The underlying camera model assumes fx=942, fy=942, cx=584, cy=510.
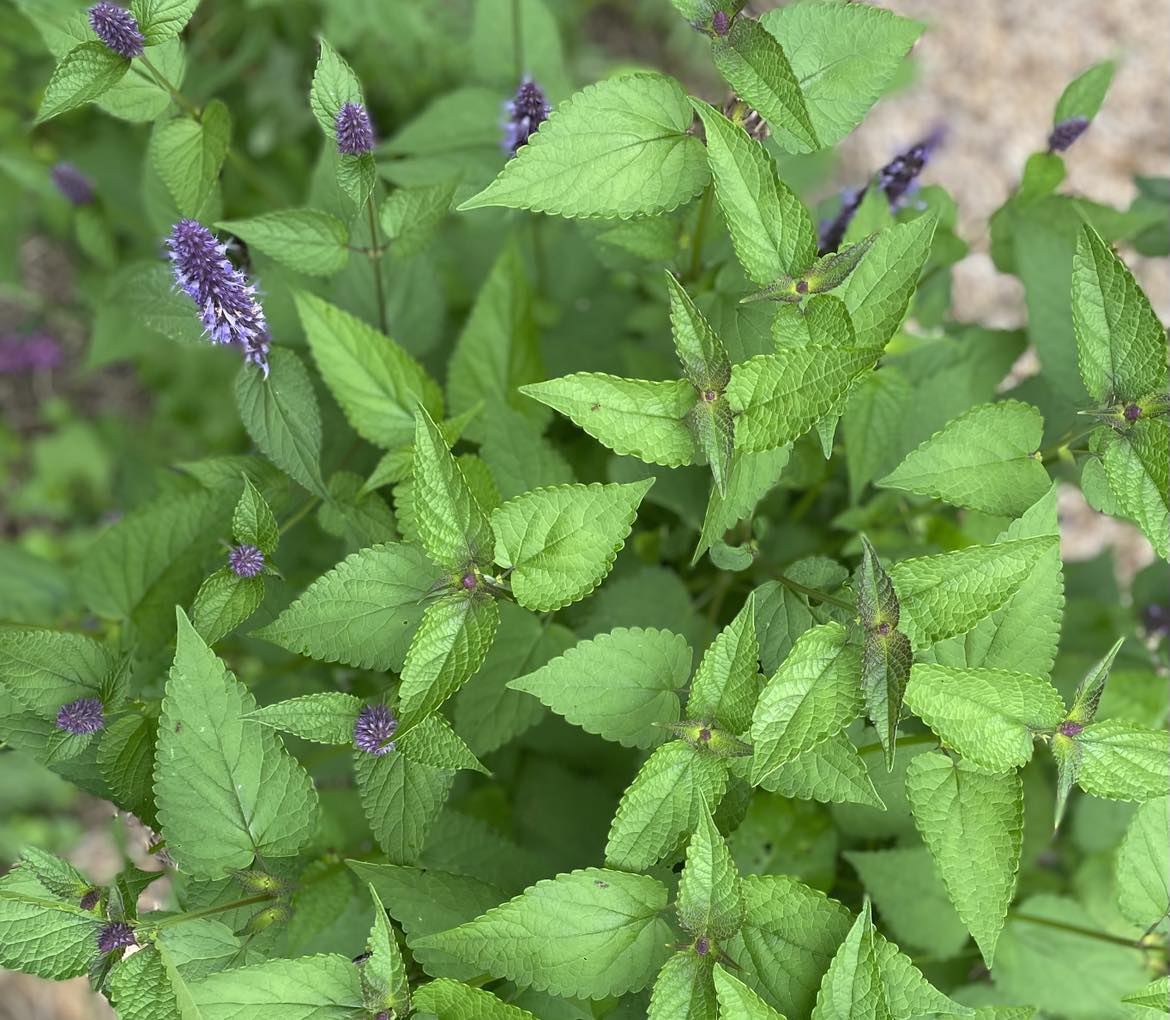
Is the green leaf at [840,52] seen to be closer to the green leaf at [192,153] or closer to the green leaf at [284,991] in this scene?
the green leaf at [192,153]

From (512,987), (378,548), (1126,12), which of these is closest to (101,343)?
(378,548)

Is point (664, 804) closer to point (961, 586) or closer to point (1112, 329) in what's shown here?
point (961, 586)

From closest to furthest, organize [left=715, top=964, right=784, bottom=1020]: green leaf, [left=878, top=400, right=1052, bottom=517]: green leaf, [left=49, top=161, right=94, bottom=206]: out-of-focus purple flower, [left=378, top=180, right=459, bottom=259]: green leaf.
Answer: [left=715, top=964, right=784, bottom=1020]: green leaf, [left=878, top=400, right=1052, bottom=517]: green leaf, [left=378, top=180, right=459, bottom=259]: green leaf, [left=49, top=161, right=94, bottom=206]: out-of-focus purple flower

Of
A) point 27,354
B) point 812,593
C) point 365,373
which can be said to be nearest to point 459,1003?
point 812,593

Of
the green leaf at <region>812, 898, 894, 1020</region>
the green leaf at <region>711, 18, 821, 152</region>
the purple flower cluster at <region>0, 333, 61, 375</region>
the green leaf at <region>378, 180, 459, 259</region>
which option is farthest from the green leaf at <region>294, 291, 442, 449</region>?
the purple flower cluster at <region>0, 333, 61, 375</region>

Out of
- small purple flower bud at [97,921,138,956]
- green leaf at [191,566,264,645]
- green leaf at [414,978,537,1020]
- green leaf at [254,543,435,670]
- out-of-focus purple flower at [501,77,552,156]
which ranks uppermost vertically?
out-of-focus purple flower at [501,77,552,156]

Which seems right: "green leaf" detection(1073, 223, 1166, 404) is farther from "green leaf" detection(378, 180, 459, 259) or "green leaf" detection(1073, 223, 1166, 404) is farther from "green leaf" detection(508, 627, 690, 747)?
"green leaf" detection(378, 180, 459, 259)

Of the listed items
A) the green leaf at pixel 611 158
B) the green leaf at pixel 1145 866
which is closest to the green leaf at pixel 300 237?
the green leaf at pixel 611 158
